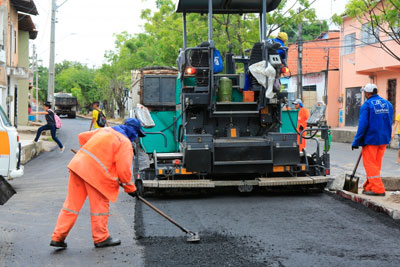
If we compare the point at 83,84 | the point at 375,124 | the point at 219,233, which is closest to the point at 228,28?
the point at 375,124

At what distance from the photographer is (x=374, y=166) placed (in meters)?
9.07

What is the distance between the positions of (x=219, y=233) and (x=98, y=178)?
1.63 m

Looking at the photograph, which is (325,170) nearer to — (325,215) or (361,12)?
(325,215)

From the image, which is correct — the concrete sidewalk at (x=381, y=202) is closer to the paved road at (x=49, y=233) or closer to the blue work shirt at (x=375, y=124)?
the blue work shirt at (x=375, y=124)

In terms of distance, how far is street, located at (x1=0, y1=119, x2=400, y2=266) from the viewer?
552 centimetres

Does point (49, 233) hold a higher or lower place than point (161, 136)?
lower

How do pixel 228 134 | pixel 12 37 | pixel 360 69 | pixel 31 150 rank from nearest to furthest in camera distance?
pixel 228 134
pixel 31 150
pixel 360 69
pixel 12 37

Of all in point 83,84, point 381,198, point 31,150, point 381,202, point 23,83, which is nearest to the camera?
point 381,202

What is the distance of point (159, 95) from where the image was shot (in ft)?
43.4

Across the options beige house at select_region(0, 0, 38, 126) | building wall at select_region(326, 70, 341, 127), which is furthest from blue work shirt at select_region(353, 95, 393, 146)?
building wall at select_region(326, 70, 341, 127)

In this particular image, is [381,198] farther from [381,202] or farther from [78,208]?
[78,208]

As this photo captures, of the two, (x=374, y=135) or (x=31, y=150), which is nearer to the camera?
(x=374, y=135)

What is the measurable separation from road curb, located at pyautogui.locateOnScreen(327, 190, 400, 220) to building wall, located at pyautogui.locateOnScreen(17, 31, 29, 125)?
29.0m

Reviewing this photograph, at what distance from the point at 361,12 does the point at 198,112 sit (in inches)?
322
